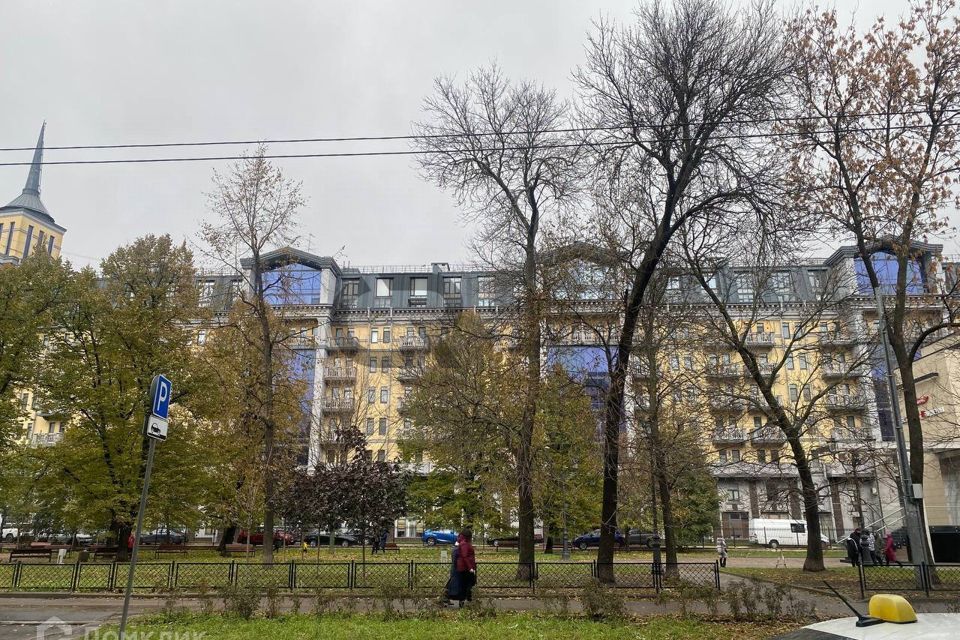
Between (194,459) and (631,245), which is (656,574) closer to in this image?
(631,245)

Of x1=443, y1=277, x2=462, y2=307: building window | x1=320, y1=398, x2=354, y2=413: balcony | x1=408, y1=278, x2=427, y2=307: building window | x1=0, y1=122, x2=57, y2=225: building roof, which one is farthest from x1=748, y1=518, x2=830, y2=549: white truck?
x1=0, y1=122, x2=57, y2=225: building roof

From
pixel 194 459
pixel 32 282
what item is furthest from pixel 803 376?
pixel 32 282

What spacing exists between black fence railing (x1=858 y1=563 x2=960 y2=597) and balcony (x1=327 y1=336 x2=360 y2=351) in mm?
45951

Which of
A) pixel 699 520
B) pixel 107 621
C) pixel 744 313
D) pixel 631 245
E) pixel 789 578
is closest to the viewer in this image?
pixel 107 621

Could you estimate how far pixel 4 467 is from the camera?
90.9ft

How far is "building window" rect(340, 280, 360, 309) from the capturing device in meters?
60.9

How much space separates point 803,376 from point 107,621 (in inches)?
2160

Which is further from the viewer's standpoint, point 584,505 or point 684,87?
point 584,505

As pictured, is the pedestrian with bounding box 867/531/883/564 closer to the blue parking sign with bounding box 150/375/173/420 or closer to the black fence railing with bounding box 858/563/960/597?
the black fence railing with bounding box 858/563/960/597

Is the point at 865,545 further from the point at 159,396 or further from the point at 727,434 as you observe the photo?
the point at 159,396

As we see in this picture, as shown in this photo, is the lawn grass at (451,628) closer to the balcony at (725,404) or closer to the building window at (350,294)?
the balcony at (725,404)

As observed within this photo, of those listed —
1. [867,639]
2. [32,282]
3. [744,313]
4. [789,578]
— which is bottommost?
[789,578]

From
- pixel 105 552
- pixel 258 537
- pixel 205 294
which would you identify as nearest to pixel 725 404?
pixel 105 552

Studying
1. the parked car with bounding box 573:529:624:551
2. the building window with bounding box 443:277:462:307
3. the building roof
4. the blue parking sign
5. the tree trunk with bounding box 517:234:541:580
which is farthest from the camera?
the building roof
